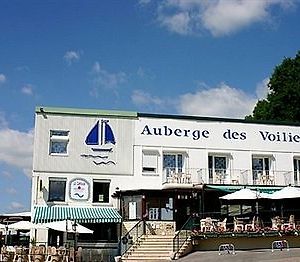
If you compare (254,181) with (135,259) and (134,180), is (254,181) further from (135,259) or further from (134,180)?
(135,259)

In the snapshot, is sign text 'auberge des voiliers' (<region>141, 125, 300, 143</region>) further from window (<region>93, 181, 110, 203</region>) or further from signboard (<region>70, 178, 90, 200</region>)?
signboard (<region>70, 178, 90, 200</region>)

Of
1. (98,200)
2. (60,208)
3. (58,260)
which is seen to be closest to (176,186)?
(98,200)

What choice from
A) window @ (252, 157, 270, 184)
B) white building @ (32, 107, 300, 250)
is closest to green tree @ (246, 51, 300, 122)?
white building @ (32, 107, 300, 250)

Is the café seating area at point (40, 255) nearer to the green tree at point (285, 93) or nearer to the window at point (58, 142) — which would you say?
the window at point (58, 142)

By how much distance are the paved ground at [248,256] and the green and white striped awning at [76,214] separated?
6491 millimetres

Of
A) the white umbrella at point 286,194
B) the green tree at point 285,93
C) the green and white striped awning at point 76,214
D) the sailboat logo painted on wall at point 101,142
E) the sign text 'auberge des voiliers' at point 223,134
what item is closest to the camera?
the white umbrella at point 286,194

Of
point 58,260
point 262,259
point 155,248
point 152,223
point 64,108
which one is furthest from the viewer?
point 64,108

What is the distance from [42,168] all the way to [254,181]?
46.6ft

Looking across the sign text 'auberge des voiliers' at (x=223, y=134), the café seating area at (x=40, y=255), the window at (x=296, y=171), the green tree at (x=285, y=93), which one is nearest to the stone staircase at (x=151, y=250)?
the café seating area at (x=40, y=255)

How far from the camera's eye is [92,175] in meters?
35.9

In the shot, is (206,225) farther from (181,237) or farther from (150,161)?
(150,161)

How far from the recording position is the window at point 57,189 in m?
35.3

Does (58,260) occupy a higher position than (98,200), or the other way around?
(98,200)

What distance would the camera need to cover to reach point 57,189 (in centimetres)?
3559
